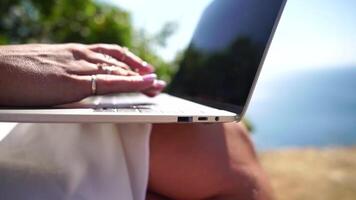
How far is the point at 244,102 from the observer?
1.94ft

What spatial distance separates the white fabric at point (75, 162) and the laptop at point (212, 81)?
4cm

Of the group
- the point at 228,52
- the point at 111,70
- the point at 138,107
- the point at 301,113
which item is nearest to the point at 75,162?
the point at 138,107

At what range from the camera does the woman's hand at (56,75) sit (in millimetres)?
538

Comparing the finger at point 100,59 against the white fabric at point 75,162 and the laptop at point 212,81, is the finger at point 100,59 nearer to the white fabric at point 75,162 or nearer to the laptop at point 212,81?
the laptop at point 212,81

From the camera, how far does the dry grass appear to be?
267cm

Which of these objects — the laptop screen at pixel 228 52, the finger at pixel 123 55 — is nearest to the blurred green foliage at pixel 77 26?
the laptop screen at pixel 228 52

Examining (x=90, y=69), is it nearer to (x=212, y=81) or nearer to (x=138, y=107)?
(x=138, y=107)

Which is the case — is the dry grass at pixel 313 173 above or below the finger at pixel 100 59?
below

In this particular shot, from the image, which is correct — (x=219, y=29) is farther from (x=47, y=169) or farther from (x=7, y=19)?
(x=7, y=19)

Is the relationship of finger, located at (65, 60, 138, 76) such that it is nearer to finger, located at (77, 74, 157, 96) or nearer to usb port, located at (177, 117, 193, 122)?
finger, located at (77, 74, 157, 96)

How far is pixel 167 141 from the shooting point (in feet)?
1.98

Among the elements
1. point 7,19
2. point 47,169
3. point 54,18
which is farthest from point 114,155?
point 7,19

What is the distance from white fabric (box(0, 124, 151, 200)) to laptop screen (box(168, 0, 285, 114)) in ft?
0.54

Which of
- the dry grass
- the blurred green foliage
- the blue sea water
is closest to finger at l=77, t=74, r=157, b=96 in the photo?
the blue sea water
